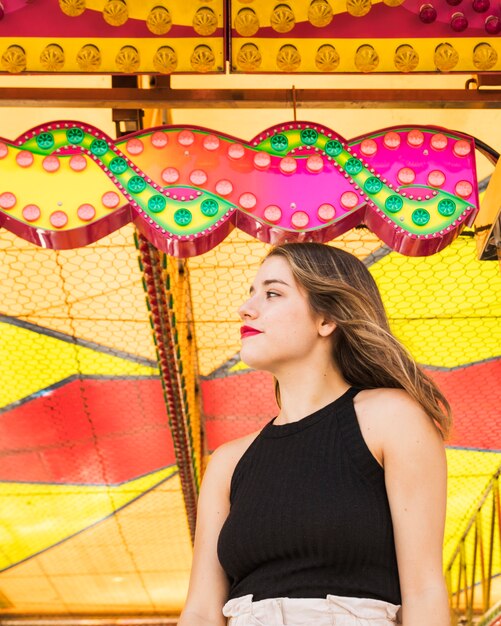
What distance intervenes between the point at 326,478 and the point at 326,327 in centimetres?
38

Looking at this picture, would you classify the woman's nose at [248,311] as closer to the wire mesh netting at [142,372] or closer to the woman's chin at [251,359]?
the woman's chin at [251,359]

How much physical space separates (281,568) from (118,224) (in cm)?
154

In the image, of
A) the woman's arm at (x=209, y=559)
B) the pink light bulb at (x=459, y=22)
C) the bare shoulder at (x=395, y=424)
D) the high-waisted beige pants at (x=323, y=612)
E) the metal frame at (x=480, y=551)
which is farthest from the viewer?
the metal frame at (x=480, y=551)

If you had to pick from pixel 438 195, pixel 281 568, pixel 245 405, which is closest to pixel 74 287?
pixel 245 405

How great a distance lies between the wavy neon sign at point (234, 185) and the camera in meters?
2.95

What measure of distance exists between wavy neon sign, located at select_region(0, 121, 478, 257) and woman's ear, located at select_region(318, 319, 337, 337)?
975mm

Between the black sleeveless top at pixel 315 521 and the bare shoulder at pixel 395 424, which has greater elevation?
the bare shoulder at pixel 395 424

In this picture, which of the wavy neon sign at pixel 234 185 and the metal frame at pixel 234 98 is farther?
the metal frame at pixel 234 98

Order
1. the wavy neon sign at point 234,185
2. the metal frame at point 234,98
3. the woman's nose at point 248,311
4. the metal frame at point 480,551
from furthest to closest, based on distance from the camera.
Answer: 1. the metal frame at point 480,551
2. the metal frame at point 234,98
3. the wavy neon sign at point 234,185
4. the woman's nose at point 248,311

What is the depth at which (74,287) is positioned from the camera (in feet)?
16.8

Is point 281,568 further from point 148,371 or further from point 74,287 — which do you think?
point 148,371

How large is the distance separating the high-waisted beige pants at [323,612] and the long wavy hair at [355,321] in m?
0.40

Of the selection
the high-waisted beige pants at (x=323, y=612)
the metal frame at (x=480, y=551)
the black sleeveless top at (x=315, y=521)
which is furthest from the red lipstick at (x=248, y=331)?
the metal frame at (x=480, y=551)

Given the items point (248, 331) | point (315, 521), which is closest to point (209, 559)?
point (315, 521)
